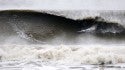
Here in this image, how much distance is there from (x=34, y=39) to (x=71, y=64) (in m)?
1.69

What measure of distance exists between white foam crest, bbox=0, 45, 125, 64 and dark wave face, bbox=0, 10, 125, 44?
0.45 metres

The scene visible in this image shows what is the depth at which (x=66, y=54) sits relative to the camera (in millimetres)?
7250

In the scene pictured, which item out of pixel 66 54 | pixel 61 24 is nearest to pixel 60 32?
pixel 61 24

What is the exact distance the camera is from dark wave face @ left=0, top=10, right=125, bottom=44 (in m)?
8.24

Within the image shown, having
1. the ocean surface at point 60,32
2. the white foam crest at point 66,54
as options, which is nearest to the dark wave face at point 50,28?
the ocean surface at point 60,32

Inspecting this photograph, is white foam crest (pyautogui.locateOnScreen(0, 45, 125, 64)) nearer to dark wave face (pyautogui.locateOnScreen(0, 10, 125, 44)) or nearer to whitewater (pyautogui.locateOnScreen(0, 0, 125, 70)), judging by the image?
whitewater (pyautogui.locateOnScreen(0, 0, 125, 70))

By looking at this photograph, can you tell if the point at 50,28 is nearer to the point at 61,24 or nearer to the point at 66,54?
the point at 61,24

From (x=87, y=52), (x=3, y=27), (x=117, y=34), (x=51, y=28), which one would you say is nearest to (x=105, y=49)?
(x=87, y=52)

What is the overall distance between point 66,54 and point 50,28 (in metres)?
1.31

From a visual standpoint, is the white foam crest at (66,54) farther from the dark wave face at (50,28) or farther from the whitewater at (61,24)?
the dark wave face at (50,28)

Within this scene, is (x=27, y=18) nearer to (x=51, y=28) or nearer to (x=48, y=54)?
(x=51, y=28)

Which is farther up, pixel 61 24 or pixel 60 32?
pixel 61 24

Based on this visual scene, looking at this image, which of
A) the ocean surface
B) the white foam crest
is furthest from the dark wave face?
the white foam crest

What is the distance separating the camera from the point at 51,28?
332 inches
